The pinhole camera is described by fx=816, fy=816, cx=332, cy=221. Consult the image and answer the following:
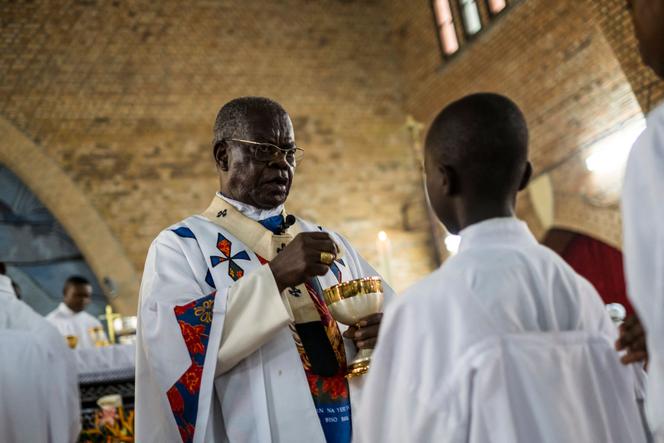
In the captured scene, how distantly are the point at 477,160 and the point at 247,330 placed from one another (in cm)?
101

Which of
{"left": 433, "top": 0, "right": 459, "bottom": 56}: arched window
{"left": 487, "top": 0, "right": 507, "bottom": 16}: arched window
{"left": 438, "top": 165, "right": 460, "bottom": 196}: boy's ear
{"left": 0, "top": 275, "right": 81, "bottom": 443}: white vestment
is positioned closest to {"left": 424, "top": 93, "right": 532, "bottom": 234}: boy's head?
{"left": 438, "top": 165, "right": 460, "bottom": 196}: boy's ear

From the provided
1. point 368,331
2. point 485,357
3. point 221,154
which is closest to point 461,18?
point 221,154

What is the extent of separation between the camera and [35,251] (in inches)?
388

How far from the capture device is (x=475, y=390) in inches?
63.2

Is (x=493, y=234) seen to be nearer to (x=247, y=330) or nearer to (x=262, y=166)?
(x=247, y=330)

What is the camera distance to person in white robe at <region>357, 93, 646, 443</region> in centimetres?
160

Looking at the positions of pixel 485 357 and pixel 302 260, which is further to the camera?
pixel 302 260

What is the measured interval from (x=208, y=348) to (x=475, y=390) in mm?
1121

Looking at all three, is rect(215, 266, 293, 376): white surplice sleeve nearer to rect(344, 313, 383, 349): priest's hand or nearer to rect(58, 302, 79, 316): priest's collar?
rect(344, 313, 383, 349): priest's hand

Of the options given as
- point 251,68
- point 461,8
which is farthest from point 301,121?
point 461,8

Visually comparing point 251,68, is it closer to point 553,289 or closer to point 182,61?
point 182,61

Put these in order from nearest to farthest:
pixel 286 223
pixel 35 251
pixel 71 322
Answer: pixel 286 223, pixel 71 322, pixel 35 251

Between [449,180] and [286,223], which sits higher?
[286,223]

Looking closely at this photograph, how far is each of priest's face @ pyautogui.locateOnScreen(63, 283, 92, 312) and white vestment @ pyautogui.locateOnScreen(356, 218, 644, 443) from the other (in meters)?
7.28
